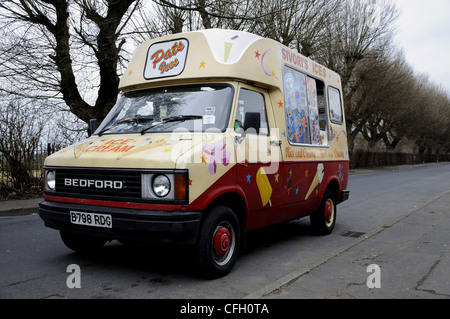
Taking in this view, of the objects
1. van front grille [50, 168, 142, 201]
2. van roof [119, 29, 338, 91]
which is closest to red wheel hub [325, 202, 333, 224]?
van roof [119, 29, 338, 91]

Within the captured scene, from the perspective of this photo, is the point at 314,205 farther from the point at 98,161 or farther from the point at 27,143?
the point at 27,143

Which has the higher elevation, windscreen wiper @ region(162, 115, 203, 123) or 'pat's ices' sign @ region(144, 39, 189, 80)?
'pat's ices' sign @ region(144, 39, 189, 80)

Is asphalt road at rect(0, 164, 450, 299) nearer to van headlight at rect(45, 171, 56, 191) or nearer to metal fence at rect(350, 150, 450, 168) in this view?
van headlight at rect(45, 171, 56, 191)

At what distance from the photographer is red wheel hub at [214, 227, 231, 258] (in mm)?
4410

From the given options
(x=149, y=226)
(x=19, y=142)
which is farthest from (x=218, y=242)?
(x=19, y=142)

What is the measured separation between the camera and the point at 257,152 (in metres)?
5.07

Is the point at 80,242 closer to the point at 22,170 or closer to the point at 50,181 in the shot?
the point at 50,181

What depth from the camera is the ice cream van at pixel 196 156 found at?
4051 mm

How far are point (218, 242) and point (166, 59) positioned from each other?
8.07ft

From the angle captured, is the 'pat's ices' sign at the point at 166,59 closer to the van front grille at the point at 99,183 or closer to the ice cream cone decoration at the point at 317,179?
the van front grille at the point at 99,183

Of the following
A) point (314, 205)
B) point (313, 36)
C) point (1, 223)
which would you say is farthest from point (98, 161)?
point (313, 36)

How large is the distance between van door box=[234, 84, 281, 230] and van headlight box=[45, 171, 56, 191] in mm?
2116

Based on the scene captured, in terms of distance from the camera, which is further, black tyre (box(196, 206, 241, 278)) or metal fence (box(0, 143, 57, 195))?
metal fence (box(0, 143, 57, 195))

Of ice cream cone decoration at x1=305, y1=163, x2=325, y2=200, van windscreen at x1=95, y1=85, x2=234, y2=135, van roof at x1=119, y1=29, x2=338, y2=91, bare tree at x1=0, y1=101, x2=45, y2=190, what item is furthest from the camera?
bare tree at x1=0, y1=101, x2=45, y2=190
